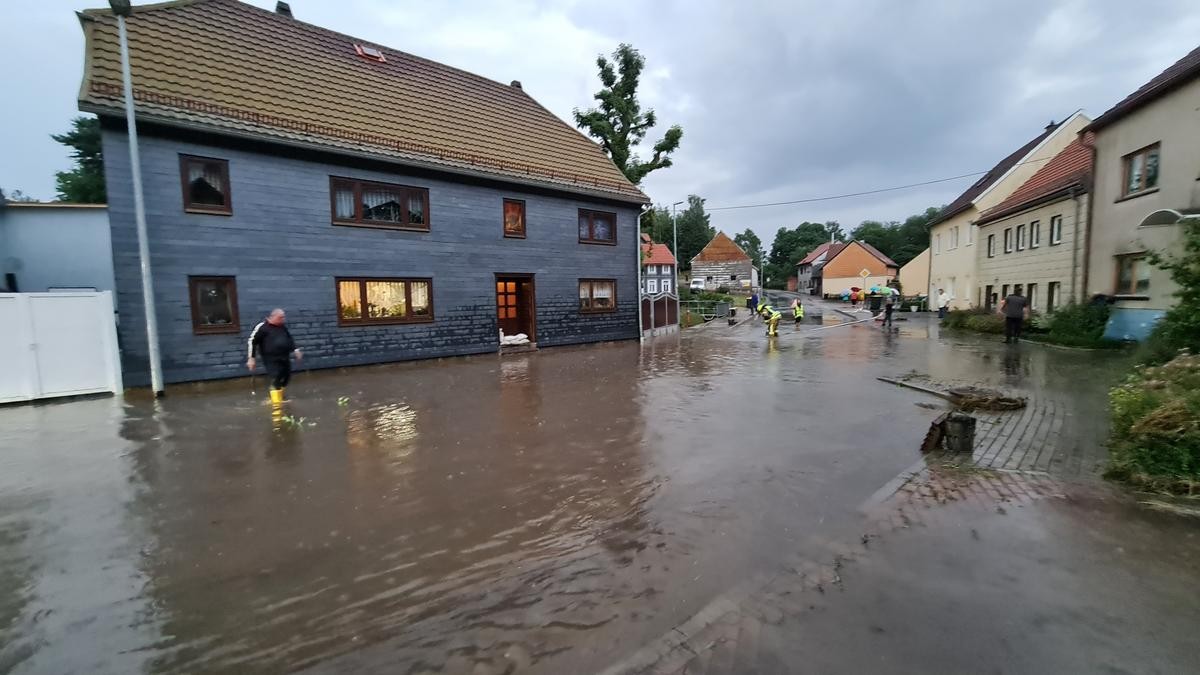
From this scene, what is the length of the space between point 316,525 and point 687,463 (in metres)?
3.77

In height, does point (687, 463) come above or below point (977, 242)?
below

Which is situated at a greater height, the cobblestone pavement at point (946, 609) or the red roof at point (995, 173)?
the red roof at point (995, 173)

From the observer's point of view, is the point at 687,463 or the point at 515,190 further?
the point at 515,190

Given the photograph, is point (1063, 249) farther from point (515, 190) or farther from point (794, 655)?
point (794, 655)

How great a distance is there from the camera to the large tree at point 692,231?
90438 mm

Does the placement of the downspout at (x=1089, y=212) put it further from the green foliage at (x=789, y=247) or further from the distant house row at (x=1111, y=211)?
the green foliage at (x=789, y=247)

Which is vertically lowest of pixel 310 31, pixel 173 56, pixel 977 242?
pixel 977 242

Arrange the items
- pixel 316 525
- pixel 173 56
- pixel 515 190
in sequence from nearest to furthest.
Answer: pixel 316 525 → pixel 173 56 → pixel 515 190

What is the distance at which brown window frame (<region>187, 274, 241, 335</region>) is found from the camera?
11.8m

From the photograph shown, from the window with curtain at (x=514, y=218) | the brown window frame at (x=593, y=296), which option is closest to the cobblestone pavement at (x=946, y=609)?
the window with curtain at (x=514, y=218)

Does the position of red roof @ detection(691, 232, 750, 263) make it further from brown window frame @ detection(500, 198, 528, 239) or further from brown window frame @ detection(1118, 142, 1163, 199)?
brown window frame @ detection(500, 198, 528, 239)

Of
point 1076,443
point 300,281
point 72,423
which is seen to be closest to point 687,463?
point 1076,443

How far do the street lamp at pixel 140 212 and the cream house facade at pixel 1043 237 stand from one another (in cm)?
2568

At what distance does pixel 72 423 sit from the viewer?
8.42 meters
